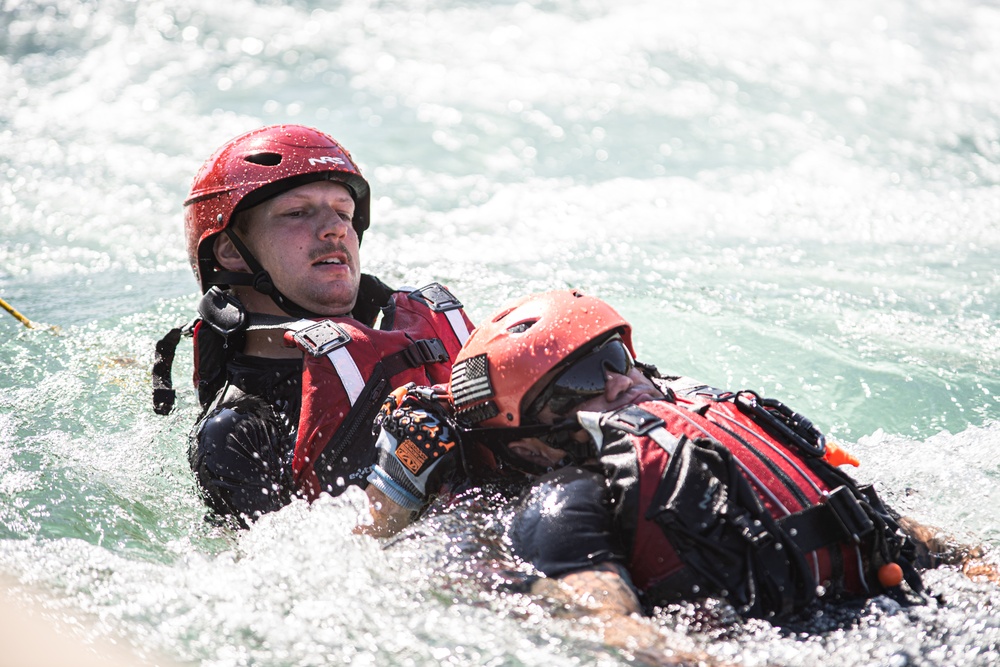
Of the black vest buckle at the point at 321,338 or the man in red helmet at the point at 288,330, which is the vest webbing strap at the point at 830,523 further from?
the black vest buckle at the point at 321,338

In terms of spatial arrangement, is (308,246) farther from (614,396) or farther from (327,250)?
(614,396)

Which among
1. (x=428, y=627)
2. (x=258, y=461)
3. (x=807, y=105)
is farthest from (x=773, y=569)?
(x=807, y=105)

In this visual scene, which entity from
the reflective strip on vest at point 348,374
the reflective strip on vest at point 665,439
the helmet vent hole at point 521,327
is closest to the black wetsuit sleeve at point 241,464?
the reflective strip on vest at point 348,374

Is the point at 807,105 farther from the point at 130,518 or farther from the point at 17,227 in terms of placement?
the point at 130,518

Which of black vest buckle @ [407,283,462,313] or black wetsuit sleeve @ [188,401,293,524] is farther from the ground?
black vest buckle @ [407,283,462,313]

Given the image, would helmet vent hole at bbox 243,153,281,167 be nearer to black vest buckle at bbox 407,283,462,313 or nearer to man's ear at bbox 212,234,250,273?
man's ear at bbox 212,234,250,273

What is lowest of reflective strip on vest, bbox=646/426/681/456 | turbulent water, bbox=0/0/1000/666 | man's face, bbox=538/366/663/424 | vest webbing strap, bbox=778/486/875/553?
turbulent water, bbox=0/0/1000/666

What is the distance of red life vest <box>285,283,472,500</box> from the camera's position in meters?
3.94

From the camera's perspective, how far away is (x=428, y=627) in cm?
318

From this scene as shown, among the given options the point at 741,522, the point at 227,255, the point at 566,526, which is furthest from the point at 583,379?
the point at 227,255

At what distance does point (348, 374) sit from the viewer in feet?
13.2

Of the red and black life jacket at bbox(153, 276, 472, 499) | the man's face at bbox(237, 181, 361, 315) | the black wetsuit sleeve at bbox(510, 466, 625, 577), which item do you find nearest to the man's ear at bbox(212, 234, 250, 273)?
the man's face at bbox(237, 181, 361, 315)

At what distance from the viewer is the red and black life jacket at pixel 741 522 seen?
9.57 ft

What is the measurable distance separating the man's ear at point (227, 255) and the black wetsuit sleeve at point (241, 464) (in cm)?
84
